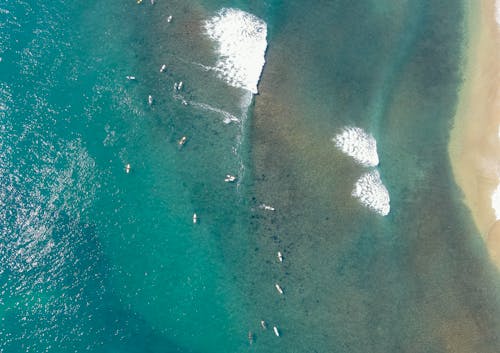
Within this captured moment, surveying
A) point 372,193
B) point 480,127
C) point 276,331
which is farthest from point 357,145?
point 276,331

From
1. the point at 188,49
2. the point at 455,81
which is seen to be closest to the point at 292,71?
the point at 188,49

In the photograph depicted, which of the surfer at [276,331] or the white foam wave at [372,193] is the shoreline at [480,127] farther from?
the surfer at [276,331]

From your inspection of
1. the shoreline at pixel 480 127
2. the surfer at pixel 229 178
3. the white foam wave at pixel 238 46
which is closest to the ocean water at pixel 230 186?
the white foam wave at pixel 238 46

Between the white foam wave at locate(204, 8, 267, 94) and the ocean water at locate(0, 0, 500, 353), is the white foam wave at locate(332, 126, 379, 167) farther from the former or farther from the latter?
the white foam wave at locate(204, 8, 267, 94)

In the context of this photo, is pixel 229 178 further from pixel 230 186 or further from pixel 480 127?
pixel 480 127

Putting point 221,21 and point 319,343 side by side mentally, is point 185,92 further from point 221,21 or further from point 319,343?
point 319,343
